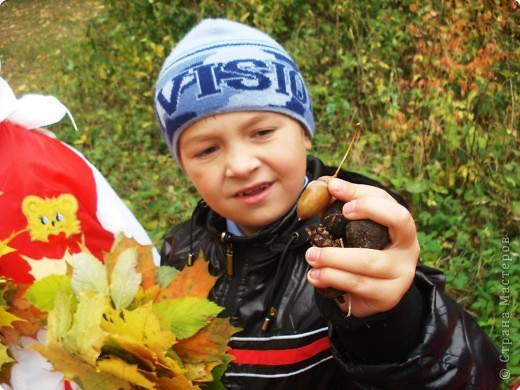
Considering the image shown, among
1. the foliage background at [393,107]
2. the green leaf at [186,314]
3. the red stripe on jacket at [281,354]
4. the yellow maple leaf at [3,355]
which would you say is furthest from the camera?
the foliage background at [393,107]

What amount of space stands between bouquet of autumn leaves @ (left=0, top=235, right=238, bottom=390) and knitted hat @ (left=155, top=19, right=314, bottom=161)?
43cm

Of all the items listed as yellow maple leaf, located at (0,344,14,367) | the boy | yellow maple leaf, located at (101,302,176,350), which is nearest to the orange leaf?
yellow maple leaf, located at (101,302,176,350)

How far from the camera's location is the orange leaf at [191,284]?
3.58 feet

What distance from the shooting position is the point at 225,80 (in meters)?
1.35

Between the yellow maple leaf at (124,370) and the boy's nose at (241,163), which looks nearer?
the yellow maple leaf at (124,370)

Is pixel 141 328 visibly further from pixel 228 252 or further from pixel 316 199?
pixel 228 252

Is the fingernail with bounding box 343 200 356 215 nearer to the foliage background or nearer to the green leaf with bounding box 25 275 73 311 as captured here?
the green leaf with bounding box 25 275 73 311

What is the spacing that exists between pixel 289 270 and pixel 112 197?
756 millimetres

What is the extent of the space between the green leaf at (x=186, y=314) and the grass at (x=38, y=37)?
5492 millimetres

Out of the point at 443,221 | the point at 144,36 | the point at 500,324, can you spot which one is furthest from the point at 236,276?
the point at 144,36

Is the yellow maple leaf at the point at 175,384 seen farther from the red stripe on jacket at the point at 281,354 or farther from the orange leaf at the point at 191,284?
the red stripe on jacket at the point at 281,354

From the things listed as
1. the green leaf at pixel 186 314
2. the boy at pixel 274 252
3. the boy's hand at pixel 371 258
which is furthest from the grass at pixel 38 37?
the boy's hand at pixel 371 258

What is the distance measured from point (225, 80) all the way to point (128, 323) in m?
0.71

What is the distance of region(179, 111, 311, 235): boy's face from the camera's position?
1282mm
